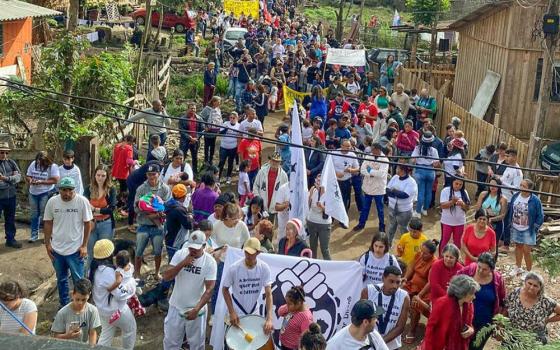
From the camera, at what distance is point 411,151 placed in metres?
14.5

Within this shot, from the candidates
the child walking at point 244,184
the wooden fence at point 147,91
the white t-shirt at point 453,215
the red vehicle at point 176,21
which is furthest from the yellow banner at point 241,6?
the white t-shirt at point 453,215

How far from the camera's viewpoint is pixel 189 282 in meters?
7.97

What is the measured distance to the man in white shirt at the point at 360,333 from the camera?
6.33 metres

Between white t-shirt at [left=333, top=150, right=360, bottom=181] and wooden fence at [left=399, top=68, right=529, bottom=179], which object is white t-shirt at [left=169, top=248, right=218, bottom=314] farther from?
wooden fence at [left=399, top=68, right=529, bottom=179]

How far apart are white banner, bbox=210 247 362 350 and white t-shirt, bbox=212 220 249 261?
0.77 meters

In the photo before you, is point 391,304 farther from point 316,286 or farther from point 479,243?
point 479,243

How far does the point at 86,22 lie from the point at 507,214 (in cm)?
2734

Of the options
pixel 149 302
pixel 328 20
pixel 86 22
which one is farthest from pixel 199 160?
pixel 328 20

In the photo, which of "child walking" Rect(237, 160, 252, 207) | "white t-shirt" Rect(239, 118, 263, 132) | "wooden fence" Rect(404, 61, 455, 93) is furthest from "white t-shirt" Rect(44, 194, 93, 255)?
"wooden fence" Rect(404, 61, 455, 93)

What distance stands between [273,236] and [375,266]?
350cm

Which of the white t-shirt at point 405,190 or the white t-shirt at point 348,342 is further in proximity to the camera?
the white t-shirt at point 405,190

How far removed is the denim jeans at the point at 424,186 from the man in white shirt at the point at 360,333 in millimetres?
7156

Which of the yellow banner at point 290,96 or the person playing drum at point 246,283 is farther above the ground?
the yellow banner at point 290,96

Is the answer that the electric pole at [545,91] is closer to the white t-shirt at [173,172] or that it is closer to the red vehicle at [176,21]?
the white t-shirt at [173,172]
